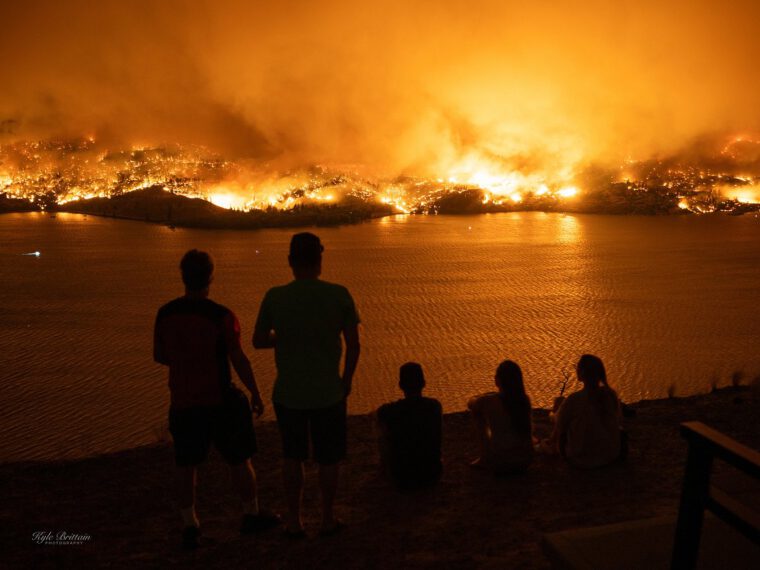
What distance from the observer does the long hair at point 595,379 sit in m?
4.70

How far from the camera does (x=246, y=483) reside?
3.84 meters

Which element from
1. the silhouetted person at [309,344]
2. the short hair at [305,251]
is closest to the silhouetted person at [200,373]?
the silhouetted person at [309,344]

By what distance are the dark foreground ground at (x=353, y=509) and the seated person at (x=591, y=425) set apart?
4.5 inches

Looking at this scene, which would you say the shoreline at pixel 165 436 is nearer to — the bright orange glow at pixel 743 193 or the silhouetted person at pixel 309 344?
the silhouetted person at pixel 309 344

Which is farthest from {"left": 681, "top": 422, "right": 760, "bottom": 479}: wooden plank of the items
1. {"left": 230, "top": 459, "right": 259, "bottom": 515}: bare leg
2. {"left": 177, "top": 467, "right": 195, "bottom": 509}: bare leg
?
{"left": 177, "top": 467, "right": 195, "bottom": 509}: bare leg

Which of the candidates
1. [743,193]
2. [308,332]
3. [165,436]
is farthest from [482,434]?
[743,193]

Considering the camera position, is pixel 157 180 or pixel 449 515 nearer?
pixel 449 515

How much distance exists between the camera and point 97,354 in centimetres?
1319

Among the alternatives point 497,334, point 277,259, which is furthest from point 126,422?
point 277,259

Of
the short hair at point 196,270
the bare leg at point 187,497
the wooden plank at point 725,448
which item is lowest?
the bare leg at point 187,497

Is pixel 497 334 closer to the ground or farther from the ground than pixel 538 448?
closer to the ground

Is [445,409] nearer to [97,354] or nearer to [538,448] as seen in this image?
[538,448]

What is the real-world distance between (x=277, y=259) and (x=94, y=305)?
40.4ft

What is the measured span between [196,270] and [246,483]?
4.13 feet
